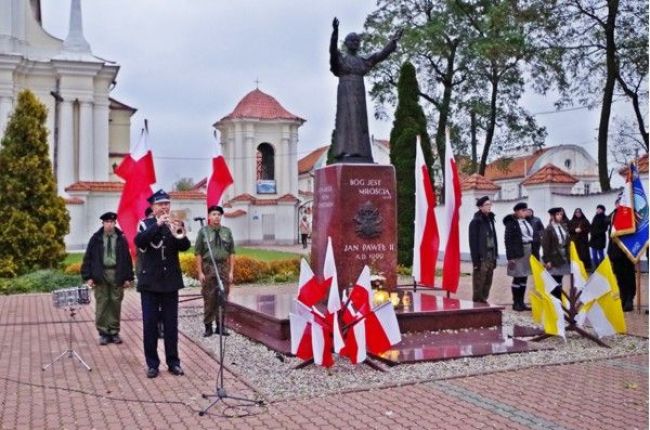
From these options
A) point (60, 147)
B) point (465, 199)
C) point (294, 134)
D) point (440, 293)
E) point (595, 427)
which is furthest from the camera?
point (294, 134)

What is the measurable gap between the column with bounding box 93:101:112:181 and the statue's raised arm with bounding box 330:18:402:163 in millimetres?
27258

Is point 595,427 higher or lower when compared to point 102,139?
lower

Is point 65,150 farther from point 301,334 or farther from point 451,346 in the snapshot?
point 301,334

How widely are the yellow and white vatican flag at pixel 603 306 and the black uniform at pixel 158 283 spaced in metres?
4.83

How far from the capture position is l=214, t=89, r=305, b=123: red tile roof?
41.9m

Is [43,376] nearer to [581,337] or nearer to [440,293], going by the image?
[581,337]

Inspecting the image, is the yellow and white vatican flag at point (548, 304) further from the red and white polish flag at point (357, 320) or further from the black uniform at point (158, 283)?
the black uniform at point (158, 283)

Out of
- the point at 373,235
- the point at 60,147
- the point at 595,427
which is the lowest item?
the point at 595,427

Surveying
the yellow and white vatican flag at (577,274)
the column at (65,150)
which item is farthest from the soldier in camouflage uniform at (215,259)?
the column at (65,150)

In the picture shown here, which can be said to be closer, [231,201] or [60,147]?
[60,147]

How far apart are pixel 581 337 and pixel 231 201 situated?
29.8 metres

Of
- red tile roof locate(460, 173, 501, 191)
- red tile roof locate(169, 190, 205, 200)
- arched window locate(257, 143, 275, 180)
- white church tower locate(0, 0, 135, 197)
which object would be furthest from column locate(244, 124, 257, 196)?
red tile roof locate(460, 173, 501, 191)

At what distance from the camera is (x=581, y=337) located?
9031mm

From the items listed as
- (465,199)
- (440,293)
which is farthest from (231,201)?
(440,293)
